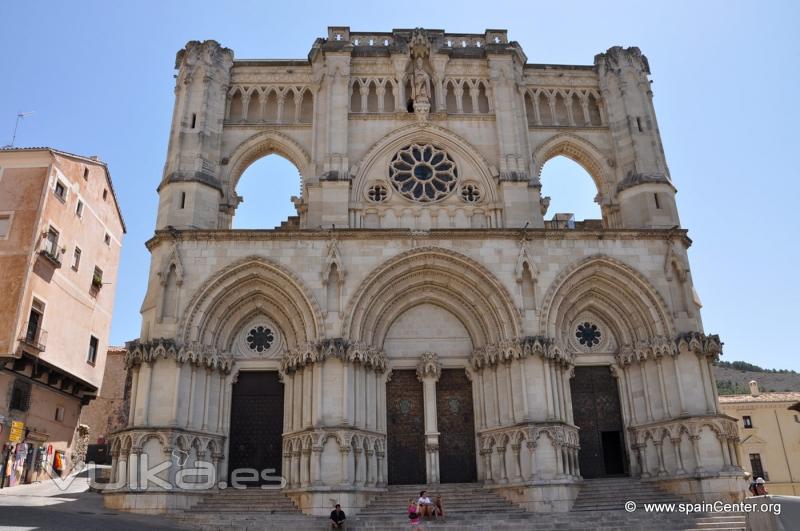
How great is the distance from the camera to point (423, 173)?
22172mm

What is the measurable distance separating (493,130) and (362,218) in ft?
18.9

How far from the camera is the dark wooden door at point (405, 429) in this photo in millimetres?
18781

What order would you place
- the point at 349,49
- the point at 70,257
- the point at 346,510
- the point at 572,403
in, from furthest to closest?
1. the point at 70,257
2. the point at 349,49
3. the point at 572,403
4. the point at 346,510

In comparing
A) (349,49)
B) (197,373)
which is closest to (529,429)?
(197,373)

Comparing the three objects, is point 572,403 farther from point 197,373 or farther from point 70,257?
point 70,257

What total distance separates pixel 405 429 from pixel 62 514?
9.23m

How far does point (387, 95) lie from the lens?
23.2 metres

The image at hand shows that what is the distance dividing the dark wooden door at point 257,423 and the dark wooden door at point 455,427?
4851 mm

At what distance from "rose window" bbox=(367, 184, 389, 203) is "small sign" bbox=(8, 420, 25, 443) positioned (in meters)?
14.5

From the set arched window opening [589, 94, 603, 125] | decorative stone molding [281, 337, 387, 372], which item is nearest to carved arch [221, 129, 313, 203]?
decorative stone molding [281, 337, 387, 372]

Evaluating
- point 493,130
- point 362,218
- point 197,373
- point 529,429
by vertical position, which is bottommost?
point 529,429

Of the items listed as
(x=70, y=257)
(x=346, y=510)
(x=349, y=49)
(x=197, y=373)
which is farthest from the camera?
(x=70, y=257)

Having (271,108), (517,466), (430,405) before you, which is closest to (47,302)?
(271,108)

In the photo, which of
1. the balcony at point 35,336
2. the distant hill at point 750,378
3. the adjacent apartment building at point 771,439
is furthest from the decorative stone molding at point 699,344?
the distant hill at point 750,378
